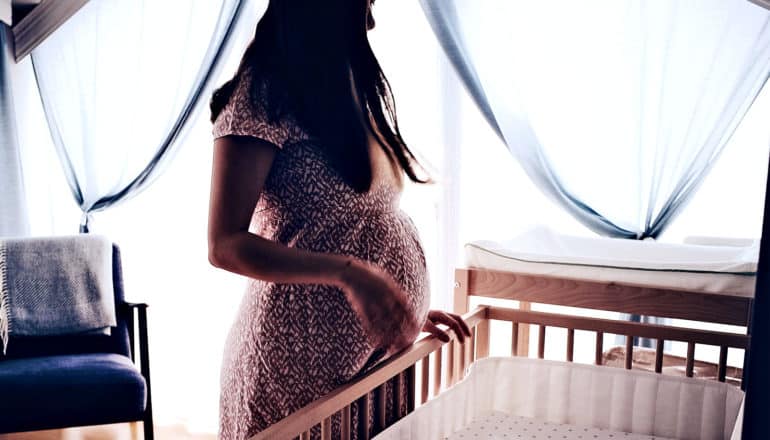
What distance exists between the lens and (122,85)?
274cm

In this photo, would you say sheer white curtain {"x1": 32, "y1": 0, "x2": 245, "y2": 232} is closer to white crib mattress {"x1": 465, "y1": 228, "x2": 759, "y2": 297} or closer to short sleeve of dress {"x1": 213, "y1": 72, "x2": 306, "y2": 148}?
white crib mattress {"x1": 465, "y1": 228, "x2": 759, "y2": 297}

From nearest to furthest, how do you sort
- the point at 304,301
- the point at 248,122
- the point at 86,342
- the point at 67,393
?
the point at 248,122 < the point at 304,301 < the point at 67,393 < the point at 86,342

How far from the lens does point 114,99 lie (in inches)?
109

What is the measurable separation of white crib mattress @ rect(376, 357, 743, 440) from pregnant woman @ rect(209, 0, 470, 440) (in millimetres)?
399

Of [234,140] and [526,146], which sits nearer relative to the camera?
[234,140]

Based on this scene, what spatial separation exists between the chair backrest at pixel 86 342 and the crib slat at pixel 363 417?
1529 millimetres

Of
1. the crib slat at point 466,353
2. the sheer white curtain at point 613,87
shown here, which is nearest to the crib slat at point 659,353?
the crib slat at point 466,353

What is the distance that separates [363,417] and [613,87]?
140 centimetres

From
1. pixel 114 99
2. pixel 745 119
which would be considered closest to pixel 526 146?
pixel 745 119

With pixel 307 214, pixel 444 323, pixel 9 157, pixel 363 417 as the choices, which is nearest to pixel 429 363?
pixel 444 323

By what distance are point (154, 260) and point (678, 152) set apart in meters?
2.13

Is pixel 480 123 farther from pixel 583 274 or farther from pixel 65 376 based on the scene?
pixel 65 376

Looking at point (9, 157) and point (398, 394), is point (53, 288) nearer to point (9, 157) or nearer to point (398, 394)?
point (9, 157)

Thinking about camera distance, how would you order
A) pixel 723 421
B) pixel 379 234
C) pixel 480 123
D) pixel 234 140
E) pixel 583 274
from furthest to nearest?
pixel 480 123 < pixel 583 274 < pixel 723 421 < pixel 379 234 < pixel 234 140
